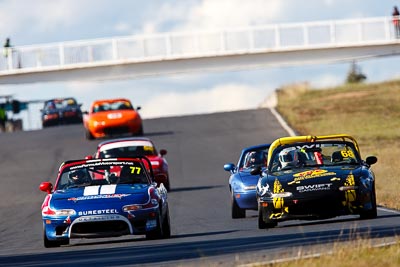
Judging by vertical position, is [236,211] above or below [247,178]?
below

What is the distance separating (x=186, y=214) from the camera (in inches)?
977

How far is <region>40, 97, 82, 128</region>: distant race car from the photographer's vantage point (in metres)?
60.4

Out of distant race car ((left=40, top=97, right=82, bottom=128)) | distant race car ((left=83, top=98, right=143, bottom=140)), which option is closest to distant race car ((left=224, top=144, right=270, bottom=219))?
distant race car ((left=83, top=98, right=143, bottom=140))

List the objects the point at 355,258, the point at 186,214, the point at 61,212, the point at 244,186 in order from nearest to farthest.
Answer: the point at 355,258 → the point at 61,212 → the point at 244,186 → the point at 186,214

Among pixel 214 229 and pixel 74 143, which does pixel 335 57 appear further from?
pixel 214 229

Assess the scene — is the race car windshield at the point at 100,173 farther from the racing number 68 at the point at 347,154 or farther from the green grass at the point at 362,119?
the green grass at the point at 362,119

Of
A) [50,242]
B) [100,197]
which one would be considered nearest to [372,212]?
[100,197]

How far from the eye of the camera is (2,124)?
66750 mm

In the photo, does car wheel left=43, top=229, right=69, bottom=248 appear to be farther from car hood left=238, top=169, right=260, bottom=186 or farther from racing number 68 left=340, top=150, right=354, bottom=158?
car hood left=238, top=169, right=260, bottom=186

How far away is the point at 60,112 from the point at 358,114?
1377 centimetres

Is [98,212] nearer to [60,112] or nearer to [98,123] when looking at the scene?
[98,123]

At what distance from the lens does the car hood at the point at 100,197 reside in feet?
59.6

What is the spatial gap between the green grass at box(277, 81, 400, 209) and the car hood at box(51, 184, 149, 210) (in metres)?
12.3

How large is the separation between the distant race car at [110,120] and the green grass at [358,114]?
5.65 meters
